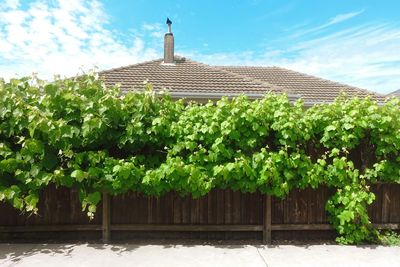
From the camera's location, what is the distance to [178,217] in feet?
16.2

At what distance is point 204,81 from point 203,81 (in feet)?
0.09

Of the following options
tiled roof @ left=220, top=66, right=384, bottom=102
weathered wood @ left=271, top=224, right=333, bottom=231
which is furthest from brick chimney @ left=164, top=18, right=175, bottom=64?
weathered wood @ left=271, top=224, right=333, bottom=231

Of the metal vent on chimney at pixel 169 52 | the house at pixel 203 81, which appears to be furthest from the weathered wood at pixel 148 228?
the metal vent on chimney at pixel 169 52

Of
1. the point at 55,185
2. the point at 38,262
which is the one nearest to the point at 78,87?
the point at 55,185

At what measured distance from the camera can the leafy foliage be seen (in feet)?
14.4

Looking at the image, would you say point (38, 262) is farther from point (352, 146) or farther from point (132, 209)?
point (352, 146)

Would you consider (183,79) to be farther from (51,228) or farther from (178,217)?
(51,228)

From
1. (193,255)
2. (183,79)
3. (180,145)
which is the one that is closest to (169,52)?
(183,79)

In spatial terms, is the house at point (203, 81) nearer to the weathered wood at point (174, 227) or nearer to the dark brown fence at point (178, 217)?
the dark brown fence at point (178, 217)

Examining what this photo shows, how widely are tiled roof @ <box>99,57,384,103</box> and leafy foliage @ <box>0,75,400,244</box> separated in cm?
226

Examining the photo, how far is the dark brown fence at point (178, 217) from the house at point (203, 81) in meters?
2.72

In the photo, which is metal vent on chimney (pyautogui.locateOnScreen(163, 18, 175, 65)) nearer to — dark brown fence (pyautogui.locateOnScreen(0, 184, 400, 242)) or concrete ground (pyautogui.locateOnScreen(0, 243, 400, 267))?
dark brown fence (pyautogui.locateOnScreen(0, 184, 400, 242))

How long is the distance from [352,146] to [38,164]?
4.49 metres

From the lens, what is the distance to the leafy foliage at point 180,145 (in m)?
4.39
